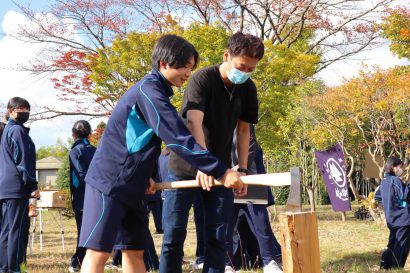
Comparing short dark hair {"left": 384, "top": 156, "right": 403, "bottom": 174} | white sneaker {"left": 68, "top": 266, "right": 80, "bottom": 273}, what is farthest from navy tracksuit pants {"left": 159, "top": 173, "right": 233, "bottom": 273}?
short dark hair {"left": 384, "top": 156, "right": 403, "bottom": 174}

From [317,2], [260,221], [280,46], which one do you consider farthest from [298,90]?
[260,221]

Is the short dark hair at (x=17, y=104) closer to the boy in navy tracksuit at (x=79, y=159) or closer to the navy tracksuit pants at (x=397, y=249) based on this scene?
the boy in navy tracksuit at (x=79, y=159)

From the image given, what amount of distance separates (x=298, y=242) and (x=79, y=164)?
4556 millimetres

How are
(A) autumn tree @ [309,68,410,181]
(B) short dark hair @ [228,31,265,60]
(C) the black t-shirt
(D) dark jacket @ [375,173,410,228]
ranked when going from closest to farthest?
(B) short dark hair @ [228,31,265,60], (C) the black t-shirt, (D) dark jacket @ [375,173,410,228], (A) autumn tree @ [309,68,410,181]

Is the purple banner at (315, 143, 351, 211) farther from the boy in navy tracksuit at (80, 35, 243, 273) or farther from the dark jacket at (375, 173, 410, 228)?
the boy in navy tracksuit at (80, 35, 243, 273)

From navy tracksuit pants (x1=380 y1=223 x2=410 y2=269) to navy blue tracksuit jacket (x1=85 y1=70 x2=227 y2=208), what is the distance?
463 centimetres

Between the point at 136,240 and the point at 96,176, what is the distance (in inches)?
20.3

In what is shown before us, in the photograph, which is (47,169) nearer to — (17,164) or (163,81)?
(17,164)

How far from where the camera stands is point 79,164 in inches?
288

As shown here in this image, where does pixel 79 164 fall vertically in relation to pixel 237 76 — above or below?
below

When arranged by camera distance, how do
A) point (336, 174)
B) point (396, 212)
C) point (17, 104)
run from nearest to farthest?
1. point (17, 104)
2. point (396, 212)
3. point (336, 174)

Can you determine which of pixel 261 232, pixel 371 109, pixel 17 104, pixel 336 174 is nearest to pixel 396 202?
pixel 261 232

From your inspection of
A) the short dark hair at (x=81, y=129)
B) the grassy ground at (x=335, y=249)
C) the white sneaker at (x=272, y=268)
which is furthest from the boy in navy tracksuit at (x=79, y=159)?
the white sneaker at (x=272, y=268)

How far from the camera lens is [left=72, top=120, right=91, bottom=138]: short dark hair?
23.6ft
